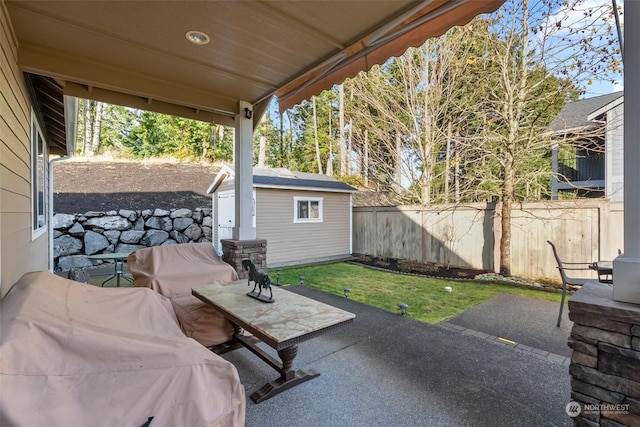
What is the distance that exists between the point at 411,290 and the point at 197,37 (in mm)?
5317

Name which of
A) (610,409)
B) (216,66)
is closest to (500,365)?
(610,409)

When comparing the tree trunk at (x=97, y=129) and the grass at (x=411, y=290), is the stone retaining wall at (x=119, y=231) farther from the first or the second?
the tree trunk at (x=97, y=129)

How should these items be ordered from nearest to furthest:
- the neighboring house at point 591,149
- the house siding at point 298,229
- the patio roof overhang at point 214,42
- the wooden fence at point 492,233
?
the patio roof overhang at point 214,42 < the wooden fence at point 492,233 < the neighboring house at point 591,149 < the house siding at point 298,229

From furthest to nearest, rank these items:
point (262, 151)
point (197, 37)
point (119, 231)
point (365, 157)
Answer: point (262, 151)
point (365, 157)
point (119, 231)
point (197, 37)

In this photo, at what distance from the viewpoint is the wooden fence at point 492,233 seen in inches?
231

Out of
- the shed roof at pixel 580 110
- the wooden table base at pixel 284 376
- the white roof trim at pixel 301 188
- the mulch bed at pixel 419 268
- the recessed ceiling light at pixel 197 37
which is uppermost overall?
the shed roof at pixel 580 110

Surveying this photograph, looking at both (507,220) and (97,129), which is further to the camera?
(97,129)

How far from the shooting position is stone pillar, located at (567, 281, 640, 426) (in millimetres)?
1468

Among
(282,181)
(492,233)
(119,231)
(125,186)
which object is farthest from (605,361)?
(125,186)

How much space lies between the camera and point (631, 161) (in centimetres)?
154

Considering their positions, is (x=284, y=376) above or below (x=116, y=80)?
below

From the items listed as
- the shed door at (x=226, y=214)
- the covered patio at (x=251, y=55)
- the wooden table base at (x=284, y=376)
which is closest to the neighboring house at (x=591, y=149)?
the covered patio at (x=251, y=55)

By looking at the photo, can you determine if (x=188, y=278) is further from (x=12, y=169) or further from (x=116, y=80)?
(x=116, y=80)

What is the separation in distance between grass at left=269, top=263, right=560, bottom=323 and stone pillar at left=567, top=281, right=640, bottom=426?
2.61 meters
